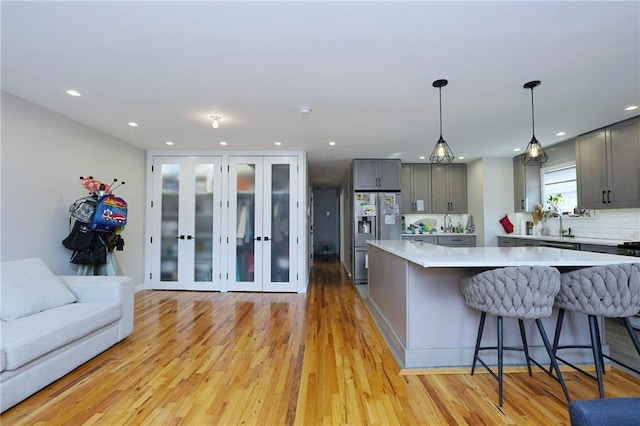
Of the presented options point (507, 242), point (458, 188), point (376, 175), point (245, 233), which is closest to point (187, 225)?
point (245, 233)

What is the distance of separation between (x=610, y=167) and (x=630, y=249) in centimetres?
116

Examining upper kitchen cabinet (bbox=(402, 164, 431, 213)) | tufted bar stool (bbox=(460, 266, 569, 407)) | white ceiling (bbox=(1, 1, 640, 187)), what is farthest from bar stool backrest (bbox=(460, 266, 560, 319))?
upper kitchen cabinet (bbox=(402, 164, 431, 213))

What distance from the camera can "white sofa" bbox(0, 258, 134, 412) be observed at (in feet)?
6.21

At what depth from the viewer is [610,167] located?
3775mm

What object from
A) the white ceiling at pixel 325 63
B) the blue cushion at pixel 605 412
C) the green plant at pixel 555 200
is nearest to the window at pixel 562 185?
the green plant at pixel 555 200

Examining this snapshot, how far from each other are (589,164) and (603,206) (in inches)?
24.2

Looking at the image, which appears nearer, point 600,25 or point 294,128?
point 600,25

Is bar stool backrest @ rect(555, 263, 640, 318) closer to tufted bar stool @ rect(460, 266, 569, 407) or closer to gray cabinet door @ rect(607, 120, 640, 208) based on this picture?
tufted bar stool @ rect(460, 266, 569, 407)

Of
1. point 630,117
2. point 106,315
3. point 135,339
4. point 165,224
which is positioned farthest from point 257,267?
point 630,117

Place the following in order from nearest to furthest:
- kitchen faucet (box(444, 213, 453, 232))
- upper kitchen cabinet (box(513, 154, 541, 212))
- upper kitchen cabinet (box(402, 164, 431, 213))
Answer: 1. upper kitchen cabinet (box(513, 154, 541, 212))
2. upper kitchen cabinet (box(402, 164, 431, 213))
3. kitchen faucet (box(444, 213, 453, 232))

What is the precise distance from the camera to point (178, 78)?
8.29 feet

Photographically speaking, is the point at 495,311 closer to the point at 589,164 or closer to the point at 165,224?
the point at 589,164

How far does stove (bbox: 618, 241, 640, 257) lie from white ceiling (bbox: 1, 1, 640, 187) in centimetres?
148

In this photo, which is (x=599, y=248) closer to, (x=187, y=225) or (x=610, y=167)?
(x=610, y=167)
